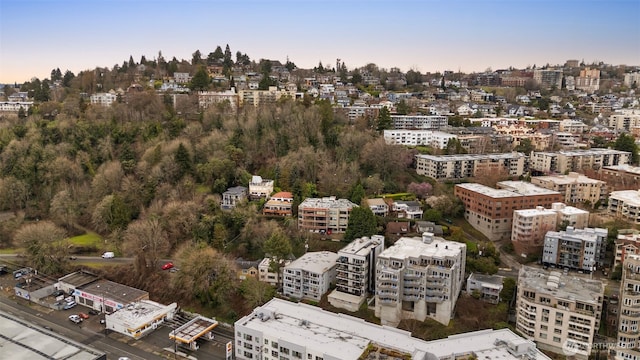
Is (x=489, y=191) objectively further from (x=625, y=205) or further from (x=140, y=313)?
(x=140, y=313)

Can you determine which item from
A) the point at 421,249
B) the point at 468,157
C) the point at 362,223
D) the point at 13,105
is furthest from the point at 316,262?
the point at 13,105

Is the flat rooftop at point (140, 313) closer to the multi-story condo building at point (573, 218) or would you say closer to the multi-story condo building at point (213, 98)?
the multi-story condo building at point (573, 218)

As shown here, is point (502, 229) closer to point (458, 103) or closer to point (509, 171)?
point (509, 171)

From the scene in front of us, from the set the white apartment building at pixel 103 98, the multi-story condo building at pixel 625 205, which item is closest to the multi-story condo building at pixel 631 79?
the multi-story condo building at pixel 625 205

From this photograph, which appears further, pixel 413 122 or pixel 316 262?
pixel 413 122

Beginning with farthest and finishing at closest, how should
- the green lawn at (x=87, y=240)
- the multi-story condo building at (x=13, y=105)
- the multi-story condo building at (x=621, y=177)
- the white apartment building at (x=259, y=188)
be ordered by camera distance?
the multi-story condo building at (x=13, y=105) → the multi-story condo building at (x=621, y=177) → the white apartment building at (x=259, y=188) → the green lawn at (x=87, y=240)

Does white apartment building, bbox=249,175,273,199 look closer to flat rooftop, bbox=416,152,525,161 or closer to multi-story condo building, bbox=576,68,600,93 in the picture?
flat rooftop, bbox=416,152,525,161
